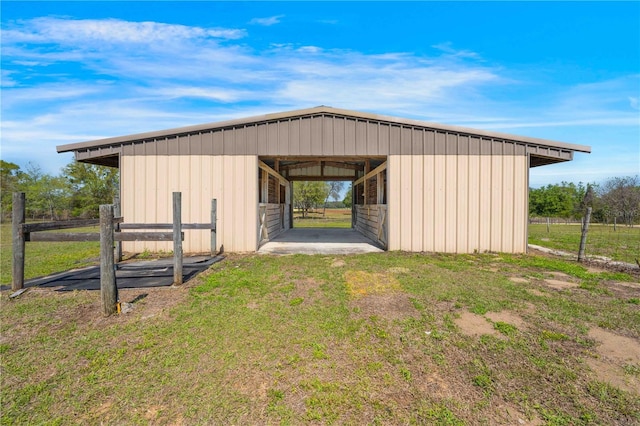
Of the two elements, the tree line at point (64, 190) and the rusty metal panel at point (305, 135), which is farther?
the tree line at point (64, 190)

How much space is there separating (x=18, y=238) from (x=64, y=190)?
34508mm

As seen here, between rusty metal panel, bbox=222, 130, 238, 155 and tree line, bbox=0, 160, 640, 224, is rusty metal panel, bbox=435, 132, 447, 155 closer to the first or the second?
rusty metal panel, bbox=222, 130, 238, 155

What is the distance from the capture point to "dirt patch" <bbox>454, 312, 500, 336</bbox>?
3.28m

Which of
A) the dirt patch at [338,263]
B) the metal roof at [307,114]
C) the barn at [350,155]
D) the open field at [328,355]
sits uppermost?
the metal roof at [307,114]

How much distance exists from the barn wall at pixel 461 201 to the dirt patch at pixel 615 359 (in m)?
4.91

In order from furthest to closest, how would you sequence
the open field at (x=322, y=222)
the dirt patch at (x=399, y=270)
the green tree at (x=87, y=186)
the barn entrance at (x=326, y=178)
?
1. the green tree at (x=87, y=186)
2. the open field at (x=322, y=222)
3. the barn entrance at (x=326, y=178)
4. the dirt patch at (x=399, y=270)

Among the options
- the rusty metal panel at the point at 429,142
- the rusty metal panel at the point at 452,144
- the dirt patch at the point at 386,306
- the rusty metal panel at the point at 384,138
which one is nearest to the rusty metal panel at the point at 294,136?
the rusty metal panel at the point at 384,138

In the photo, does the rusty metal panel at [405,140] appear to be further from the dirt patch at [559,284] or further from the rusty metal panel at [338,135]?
the dirt patch at [559,284]

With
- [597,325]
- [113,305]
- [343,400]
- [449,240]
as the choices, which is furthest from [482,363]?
[449,240]

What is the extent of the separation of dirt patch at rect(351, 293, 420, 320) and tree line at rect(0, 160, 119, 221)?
3353 cm

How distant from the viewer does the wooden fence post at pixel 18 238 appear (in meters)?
4.52

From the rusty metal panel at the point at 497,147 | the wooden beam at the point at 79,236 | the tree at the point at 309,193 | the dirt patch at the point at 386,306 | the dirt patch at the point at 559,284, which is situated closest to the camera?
the dirt patch at the point at 386,306

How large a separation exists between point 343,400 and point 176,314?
8.29ft

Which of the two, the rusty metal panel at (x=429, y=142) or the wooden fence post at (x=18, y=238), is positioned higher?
the rusty metal panel at (x=429, y=142)
